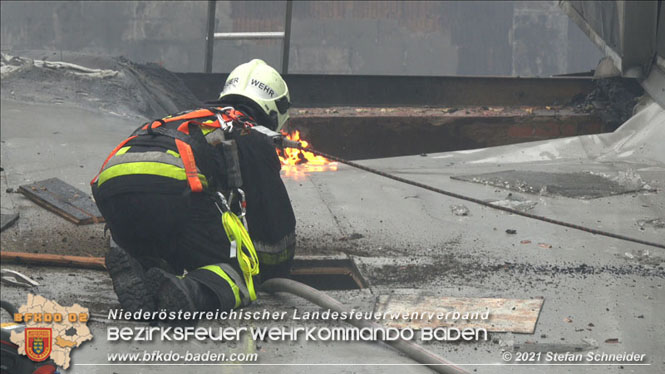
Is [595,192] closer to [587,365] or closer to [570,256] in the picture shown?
→ [570,256]

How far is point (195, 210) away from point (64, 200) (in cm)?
233

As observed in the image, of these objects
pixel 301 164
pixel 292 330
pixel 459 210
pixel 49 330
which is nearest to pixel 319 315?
pixel 292 330

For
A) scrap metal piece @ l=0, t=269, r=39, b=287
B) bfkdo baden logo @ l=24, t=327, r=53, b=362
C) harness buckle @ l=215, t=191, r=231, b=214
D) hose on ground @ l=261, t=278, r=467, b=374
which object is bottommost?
scrap metal piece @ l=0, t=269, r=39, b=287

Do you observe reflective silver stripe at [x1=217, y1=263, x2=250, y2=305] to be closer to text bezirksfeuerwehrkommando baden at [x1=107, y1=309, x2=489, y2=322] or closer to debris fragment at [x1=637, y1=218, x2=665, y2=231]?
text bezirksfeuerwehrkommando baden at [x1=107, y1=309, x2=489, y2=322]

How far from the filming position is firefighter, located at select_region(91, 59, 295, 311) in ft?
11.9

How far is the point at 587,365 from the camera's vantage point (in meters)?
3.70

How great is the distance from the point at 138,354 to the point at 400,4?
19824 mm

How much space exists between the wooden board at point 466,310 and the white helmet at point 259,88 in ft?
3.64

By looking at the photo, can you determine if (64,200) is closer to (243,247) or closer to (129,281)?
(243,247)

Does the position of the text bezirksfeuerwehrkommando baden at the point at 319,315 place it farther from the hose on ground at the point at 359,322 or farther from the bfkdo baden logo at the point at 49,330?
the bfkdo baden logo at the point at 49,330

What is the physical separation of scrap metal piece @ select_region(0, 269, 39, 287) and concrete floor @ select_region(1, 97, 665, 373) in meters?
0.06

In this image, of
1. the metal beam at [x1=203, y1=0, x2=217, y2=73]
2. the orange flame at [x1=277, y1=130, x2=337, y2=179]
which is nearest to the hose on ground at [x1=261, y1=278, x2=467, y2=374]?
the orange flame at [x1=277, y1=130, x2=337, y2=179]

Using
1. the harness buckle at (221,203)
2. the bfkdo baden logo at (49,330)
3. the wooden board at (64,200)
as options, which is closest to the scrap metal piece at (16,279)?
the bfkdo baden logo at (49,330)

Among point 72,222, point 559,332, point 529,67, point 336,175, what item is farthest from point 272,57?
point 559,332
